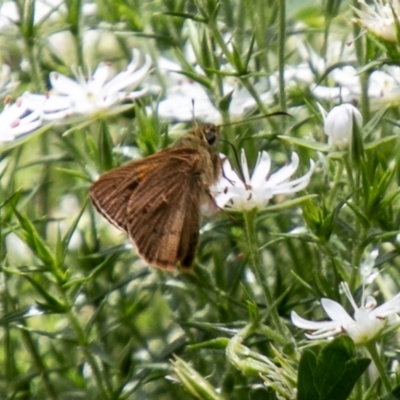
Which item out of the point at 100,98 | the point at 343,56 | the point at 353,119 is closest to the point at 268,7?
the point at 343,56

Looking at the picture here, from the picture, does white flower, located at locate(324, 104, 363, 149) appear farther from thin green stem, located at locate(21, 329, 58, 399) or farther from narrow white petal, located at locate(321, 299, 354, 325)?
thin green stem, located at locate(21, 329, 58, 399)

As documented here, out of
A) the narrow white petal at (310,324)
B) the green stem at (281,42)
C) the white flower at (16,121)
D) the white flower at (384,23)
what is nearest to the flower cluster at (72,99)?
the white flower at (16,121)

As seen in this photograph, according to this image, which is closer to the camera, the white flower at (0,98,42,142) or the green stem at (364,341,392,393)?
the green stem at (364,341,392,393)

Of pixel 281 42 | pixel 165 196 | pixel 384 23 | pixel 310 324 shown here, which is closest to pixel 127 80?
pixel 165 196

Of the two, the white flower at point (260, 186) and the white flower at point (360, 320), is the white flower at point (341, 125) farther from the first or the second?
the white flower at point (360, 320)

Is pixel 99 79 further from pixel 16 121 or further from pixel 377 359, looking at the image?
pixel 377 359

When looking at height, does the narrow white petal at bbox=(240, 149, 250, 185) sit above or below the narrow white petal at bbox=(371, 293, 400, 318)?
above

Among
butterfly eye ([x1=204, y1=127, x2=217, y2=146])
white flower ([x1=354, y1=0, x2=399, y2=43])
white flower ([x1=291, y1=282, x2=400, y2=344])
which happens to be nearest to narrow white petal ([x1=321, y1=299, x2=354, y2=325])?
white flower ([x1=291, y1=282, x2=400, y2=344])
